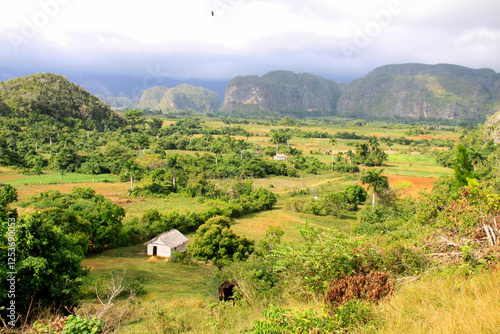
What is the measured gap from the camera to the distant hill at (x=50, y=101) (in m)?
76.0

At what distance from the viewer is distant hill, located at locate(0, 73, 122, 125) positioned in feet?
249

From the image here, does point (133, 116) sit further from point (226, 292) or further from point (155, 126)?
point (226, 292)

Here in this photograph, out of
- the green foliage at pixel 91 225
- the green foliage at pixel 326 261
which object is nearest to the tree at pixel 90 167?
the green foliage at pixel 91 225

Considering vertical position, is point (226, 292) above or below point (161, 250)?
above

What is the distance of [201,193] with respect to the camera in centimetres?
3806

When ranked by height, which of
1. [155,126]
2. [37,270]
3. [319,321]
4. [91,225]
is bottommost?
[91,225]

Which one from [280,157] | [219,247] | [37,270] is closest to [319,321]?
[37,270]

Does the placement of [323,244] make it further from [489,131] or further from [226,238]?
[489,131]

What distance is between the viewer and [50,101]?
276 ft

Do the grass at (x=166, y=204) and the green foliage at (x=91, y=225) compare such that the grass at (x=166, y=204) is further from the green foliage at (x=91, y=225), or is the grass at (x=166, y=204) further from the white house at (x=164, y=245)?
the white house at (x=164, y=245)

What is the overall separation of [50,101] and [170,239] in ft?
269

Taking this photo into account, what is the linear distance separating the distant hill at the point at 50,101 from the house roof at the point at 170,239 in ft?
225

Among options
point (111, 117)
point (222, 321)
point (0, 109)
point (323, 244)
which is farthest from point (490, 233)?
point (111, 117)

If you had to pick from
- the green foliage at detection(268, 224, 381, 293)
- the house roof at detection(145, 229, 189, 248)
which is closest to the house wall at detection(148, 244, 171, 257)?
the house roof at detection(145, 229, 189, 248)
